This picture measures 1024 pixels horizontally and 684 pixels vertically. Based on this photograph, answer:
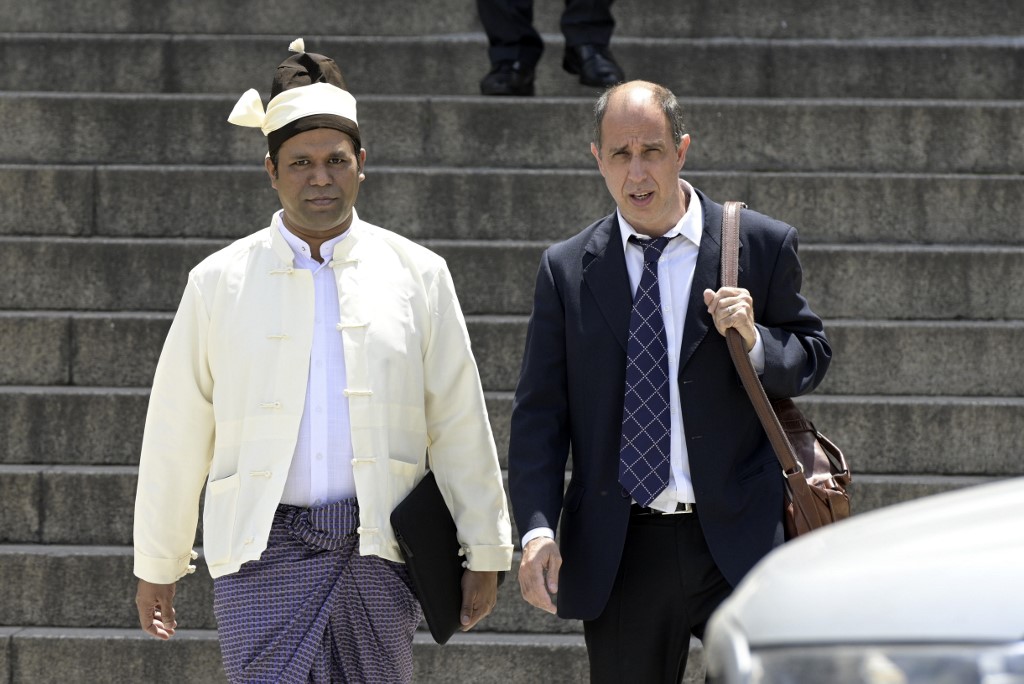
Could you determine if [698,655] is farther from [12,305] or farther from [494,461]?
[12,305]

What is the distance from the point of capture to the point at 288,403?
3.51 m

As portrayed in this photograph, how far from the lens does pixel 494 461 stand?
3734 mm

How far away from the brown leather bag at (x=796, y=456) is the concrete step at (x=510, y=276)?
2727 millimetres

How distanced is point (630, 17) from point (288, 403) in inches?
202

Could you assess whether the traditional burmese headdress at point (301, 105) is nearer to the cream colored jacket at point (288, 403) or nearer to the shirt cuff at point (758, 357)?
the cream colored jacket at point (288, 403)

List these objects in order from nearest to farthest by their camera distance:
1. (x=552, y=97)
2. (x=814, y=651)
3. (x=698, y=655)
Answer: (x=814, y=651) < (x=698, y=655) < (x=552, y=97)

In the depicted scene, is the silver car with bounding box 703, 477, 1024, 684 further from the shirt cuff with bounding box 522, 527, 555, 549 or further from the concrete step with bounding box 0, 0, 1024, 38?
the concrete step with bounding box 0, 0, 1024, 38

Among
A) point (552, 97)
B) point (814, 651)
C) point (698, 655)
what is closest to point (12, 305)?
point (552, 97)

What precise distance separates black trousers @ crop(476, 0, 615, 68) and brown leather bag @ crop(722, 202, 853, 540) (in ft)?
12.8

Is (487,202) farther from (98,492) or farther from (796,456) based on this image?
(796,456)

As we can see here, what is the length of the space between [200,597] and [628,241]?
93.8 inches

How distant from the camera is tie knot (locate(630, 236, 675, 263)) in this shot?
3.50 meters

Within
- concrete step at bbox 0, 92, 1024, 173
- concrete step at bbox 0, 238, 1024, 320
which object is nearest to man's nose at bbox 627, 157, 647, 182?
concrete step at bbox 0, 238, 1024, 320

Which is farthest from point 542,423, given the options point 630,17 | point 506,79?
point 630,17
